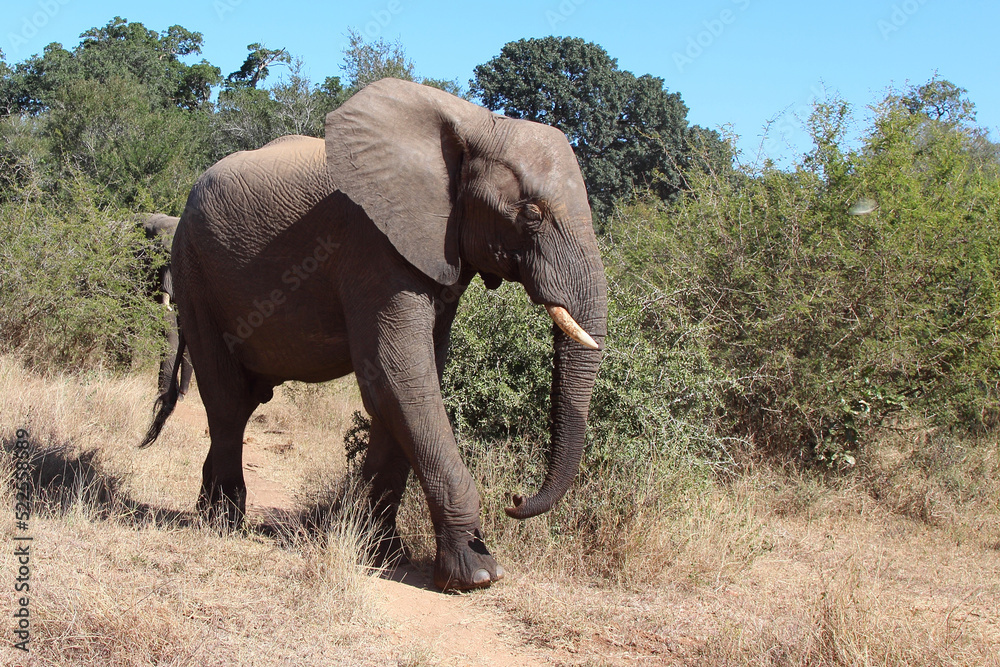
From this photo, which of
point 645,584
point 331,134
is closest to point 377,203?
point 331,134

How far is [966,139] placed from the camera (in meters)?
8.14

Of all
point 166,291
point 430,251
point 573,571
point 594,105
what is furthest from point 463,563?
point 594,105

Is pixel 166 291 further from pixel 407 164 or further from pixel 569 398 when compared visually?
pixel 569 398

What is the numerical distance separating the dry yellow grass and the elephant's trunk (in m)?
0.51

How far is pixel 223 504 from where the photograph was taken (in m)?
5.86

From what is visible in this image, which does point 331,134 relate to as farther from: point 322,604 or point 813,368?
point 813,368

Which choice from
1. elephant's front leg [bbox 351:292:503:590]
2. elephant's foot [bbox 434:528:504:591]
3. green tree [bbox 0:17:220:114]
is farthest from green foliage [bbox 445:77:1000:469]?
green tree [bbox 0:17:220:114]

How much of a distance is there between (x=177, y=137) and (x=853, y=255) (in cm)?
1814

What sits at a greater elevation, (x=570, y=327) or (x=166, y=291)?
(x=166, y=291)

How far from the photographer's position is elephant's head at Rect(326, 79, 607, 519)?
14.8ft

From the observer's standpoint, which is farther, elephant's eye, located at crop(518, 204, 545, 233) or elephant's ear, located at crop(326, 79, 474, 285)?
elephant's ear, located at crop(326, 79, 474, 285)

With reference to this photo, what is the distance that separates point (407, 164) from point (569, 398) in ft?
5.05

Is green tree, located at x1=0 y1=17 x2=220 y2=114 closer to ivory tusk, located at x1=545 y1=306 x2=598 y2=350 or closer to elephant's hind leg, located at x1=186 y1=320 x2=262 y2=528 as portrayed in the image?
elephant's hind leg, located at x1=186 y1=320 x2=262 y2=528
